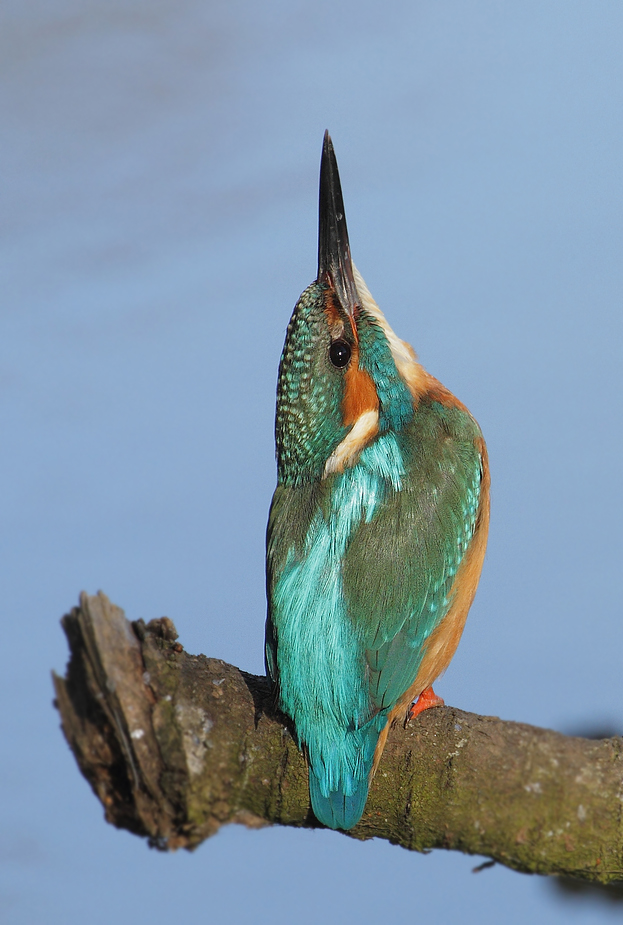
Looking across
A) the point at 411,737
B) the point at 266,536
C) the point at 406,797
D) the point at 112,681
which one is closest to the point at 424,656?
the point at 411,737

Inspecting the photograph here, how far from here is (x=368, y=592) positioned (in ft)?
7.14

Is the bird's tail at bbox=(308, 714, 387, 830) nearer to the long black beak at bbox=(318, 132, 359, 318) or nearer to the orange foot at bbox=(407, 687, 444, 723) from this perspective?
the orange foot at bbox=(407, 687, 444, 723)

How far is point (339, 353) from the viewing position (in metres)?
2.45

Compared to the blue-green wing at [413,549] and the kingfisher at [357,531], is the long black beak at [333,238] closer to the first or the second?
the kingfisher at [357,531]

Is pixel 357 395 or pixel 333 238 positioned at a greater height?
pixel 333 238

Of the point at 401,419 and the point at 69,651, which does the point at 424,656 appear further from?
the point at 69,651

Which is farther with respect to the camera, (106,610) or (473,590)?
(473,590)

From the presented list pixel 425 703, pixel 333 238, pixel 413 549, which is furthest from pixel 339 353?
pixel 425 703

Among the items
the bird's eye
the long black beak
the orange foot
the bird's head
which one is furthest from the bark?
the long black beak

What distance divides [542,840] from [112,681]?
40.0 inches

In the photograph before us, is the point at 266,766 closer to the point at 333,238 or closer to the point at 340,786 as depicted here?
the point at 340,786

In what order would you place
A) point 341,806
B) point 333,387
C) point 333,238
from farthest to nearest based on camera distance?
point 333,238
point 333,387
point 341,806

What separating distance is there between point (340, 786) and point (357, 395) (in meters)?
1.01

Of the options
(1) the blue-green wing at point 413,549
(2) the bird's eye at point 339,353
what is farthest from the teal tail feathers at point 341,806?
(2) the bird's eye at point 339,353
